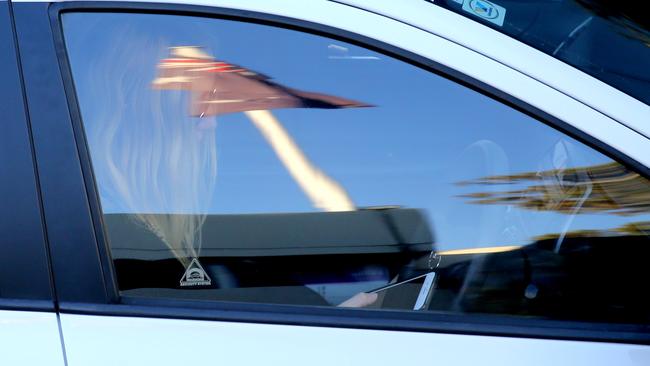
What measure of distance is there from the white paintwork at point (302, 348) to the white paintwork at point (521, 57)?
41 cm

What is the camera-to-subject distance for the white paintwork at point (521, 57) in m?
1.54

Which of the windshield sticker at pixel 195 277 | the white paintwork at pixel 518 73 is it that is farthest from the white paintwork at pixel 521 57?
the windshield sticker at pixel 195 277

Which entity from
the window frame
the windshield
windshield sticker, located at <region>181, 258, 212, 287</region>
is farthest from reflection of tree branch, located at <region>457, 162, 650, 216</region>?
the window frame

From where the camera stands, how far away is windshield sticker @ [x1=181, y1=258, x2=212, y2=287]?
5.45 ft

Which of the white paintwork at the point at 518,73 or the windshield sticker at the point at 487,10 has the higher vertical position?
the windshield sticker at the point at 487,10

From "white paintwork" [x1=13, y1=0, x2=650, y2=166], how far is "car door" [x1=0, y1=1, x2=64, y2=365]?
52cm

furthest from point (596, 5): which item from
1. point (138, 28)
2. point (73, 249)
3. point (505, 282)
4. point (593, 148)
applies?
point (73, 249)

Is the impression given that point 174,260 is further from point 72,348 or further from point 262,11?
point 262,11

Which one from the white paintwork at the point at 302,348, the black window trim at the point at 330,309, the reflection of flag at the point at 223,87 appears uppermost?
the reflection of flag at the point at 223,87

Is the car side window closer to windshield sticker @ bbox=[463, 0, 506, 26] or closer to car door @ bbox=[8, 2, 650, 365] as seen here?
car door @ bbox=[8, 2, 650, 365]

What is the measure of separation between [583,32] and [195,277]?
35.4 inches

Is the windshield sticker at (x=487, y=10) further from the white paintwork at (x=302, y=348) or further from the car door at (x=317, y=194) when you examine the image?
the white paintwork at (x=302, y=348)

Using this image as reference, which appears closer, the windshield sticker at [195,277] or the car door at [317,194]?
the car door at [317,194]

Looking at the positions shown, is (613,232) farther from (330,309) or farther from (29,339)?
(29,339)
